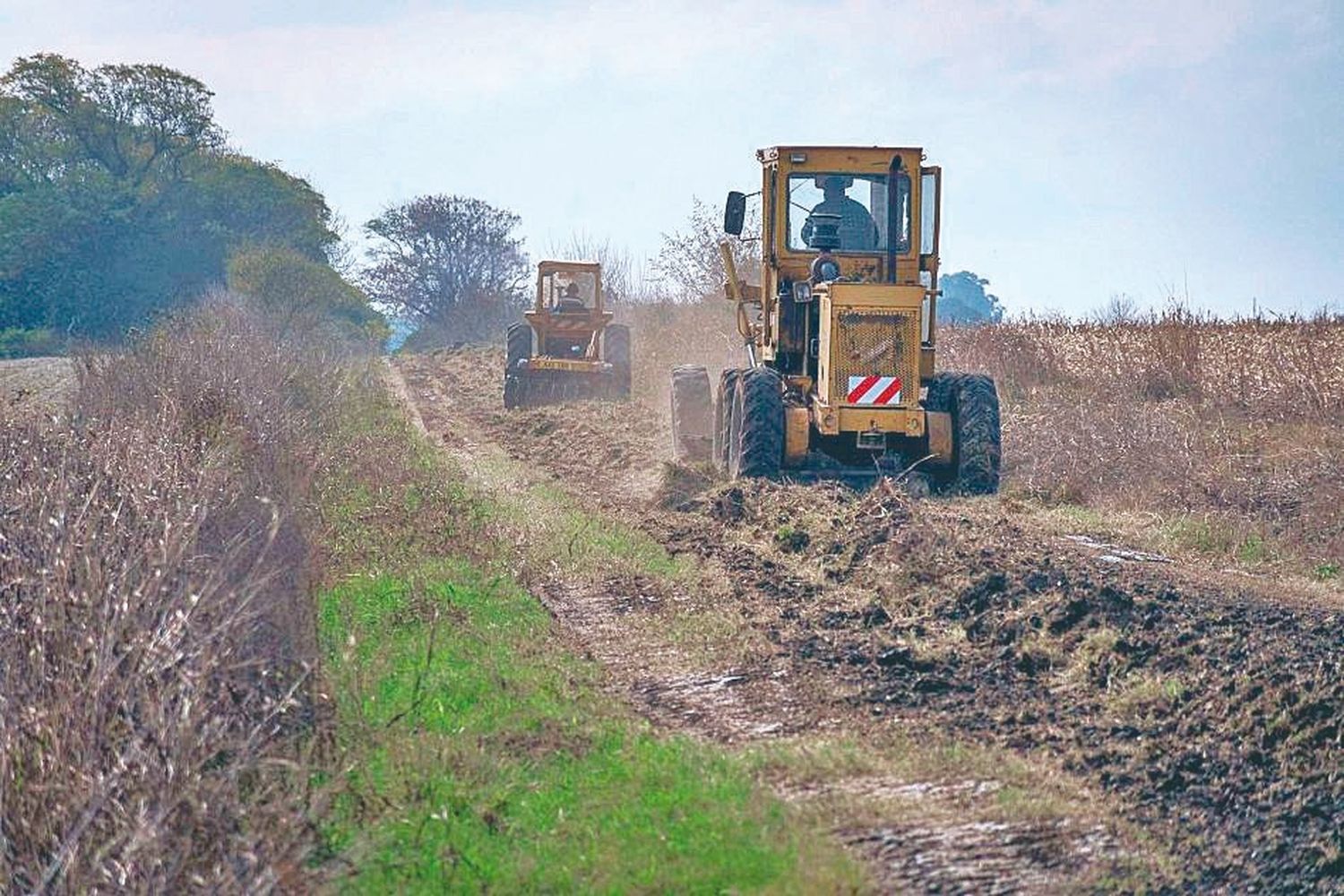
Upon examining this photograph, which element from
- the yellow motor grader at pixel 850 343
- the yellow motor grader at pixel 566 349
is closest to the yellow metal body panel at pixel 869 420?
the yellow motor grader at pixel 850 343

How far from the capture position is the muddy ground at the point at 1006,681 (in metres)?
5.50

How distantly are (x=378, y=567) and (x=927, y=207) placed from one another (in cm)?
613

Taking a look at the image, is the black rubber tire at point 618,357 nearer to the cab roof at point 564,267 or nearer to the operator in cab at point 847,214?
the cab roof at point 564,267

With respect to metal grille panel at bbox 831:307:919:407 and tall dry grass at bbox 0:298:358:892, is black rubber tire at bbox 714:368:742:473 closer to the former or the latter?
metal grille panel at bbox 831:307:919:407

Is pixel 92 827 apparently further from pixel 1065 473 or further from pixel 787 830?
pixel 1065 473

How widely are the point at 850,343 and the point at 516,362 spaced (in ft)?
41.9

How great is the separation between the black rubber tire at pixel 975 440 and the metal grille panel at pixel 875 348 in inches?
20.6

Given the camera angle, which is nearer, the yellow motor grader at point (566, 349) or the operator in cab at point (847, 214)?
the operator in cab at point (847, 214)

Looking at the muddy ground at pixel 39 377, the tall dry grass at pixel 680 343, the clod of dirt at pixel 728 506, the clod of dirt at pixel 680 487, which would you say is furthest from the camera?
the tall dry grass at pixel 680 343

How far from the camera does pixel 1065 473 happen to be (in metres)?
14.8

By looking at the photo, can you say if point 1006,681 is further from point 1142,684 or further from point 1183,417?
point 1183,417

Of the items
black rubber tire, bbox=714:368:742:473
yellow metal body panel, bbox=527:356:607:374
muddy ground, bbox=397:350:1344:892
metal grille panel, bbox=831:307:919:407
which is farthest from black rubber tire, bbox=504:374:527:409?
muddy ground, bbox=397:350:1344:892

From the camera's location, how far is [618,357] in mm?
24875

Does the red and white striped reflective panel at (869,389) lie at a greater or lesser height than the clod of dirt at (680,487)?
greater
